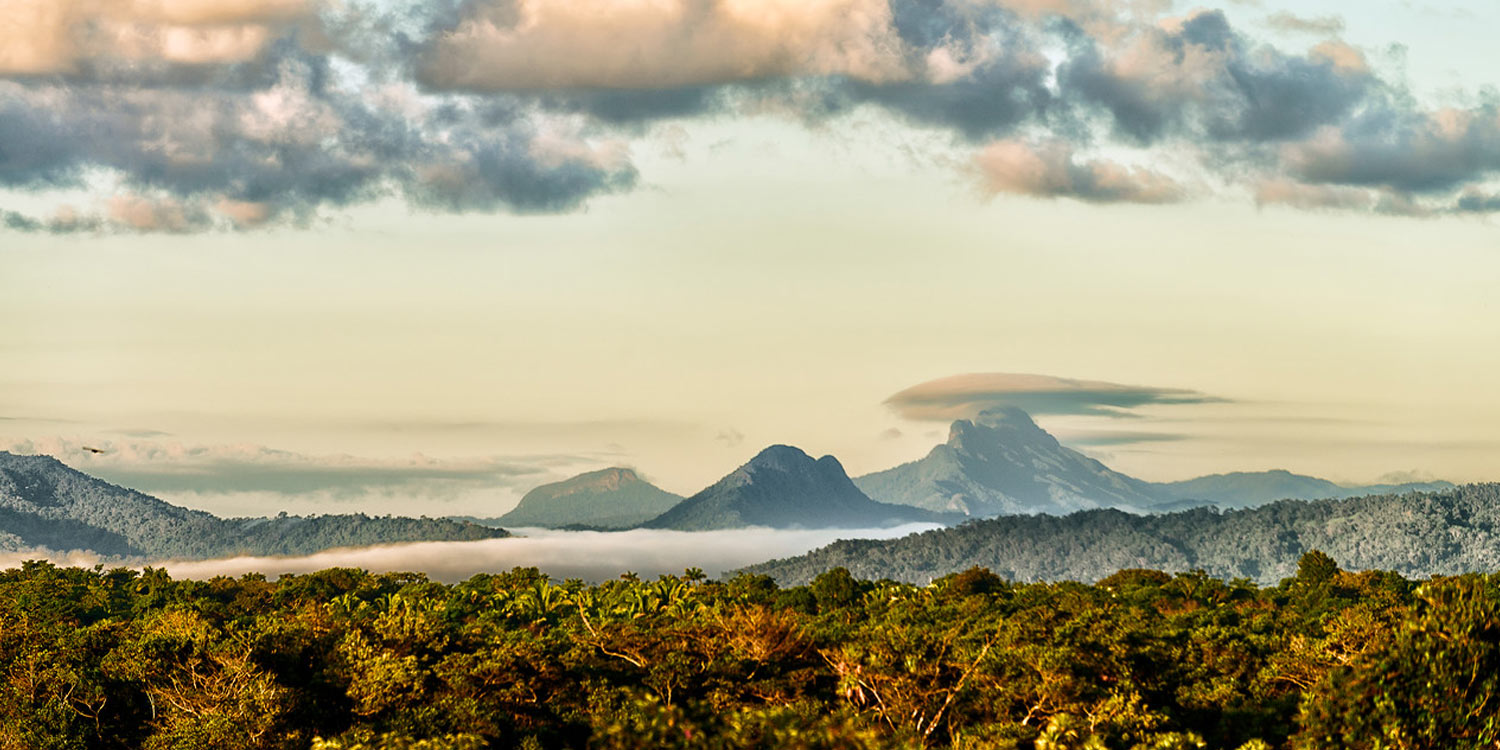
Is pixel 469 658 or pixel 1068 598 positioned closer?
pixel 469 658

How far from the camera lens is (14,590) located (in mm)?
173625

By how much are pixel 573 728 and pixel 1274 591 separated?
139 meters

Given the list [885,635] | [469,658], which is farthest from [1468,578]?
[469,658]

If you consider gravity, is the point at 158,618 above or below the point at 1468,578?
below

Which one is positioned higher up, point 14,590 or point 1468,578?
point 1468,578

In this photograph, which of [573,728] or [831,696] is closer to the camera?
[573,728]

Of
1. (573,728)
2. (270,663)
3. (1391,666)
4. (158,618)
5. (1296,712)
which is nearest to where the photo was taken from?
(1391,666)

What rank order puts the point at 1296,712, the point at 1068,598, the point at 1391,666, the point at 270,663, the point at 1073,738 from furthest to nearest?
the point at 1068,598, the point at 270,663, the point at 1296,712, the point at 1391,666, the point at 1073,738

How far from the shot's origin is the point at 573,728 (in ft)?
198

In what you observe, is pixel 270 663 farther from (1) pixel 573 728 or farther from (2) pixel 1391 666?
(2) pixel 1391 666

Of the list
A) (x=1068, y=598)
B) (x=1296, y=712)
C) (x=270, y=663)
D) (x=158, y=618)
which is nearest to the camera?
(x=1296, y=712)

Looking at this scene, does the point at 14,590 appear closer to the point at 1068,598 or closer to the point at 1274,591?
the point at 1068,598

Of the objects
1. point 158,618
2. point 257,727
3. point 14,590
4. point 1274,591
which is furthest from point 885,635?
point 14,590

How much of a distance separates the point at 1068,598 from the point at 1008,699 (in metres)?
75.7
